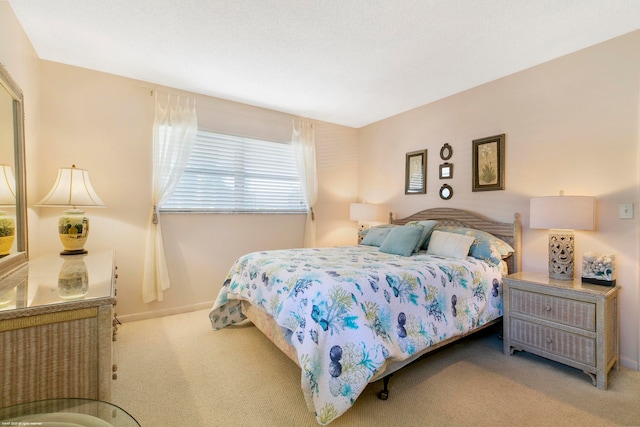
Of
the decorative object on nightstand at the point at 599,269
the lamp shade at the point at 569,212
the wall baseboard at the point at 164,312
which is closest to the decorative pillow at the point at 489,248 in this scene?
the lamp shade at the point at 569,212

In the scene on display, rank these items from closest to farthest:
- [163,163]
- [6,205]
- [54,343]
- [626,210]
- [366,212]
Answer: [54,343], [6,205], [626,210], [163,163], [366,212]

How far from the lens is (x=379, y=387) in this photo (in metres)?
1.92

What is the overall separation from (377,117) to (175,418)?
4022 millimetres

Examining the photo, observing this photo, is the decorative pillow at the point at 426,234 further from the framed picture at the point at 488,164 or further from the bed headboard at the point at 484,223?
the framed picture at the point at 488,164

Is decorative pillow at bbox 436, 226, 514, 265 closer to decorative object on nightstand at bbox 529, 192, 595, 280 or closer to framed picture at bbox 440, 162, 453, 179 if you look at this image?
decorative object on nightstand at bbox 529, 192, 595, 280

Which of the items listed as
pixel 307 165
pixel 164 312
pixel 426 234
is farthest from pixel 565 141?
pixel 164 312

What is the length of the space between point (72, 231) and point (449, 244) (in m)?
3.18

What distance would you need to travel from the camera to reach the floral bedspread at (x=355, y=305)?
1559 mm

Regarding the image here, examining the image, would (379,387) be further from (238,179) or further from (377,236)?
(238,179)

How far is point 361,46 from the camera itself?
2.39 m

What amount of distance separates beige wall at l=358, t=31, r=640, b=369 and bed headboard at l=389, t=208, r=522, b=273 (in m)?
0.08

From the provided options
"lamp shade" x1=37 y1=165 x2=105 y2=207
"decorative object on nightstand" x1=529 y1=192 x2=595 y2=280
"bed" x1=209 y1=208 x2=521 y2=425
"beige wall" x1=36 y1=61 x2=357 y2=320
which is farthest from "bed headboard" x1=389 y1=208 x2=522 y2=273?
"lamp shade" x1=37 y1=165 x2=105 y2=207

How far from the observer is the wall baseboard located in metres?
3.01

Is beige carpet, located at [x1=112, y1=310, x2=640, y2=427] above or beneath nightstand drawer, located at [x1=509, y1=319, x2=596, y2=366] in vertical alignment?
beneath
